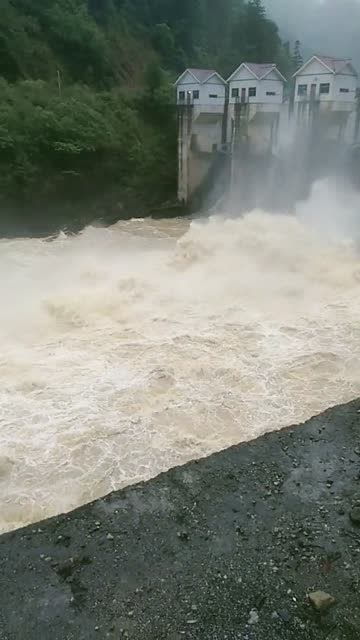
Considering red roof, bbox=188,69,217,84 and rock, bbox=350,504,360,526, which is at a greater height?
red roof, bbox=188,69,217,84

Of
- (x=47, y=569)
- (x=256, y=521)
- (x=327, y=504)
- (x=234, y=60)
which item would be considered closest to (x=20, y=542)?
(x=47, y=569)

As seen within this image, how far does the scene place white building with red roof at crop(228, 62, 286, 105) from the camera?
76.4 ft

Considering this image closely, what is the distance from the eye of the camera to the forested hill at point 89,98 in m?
22.1

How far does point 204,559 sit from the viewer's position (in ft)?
20.8

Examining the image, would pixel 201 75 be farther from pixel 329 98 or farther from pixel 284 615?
pixel 284 615

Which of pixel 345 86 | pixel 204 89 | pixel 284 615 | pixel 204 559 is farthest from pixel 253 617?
pixel 204 89

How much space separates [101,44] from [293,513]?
31.4m

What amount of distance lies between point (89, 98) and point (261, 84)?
323 inches

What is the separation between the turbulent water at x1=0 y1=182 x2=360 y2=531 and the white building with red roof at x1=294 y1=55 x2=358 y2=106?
8083 mm

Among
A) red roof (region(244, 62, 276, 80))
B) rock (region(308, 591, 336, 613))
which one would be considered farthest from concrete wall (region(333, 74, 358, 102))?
rock (region(308, 591, 336, 613))

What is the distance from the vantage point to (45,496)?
286 inches

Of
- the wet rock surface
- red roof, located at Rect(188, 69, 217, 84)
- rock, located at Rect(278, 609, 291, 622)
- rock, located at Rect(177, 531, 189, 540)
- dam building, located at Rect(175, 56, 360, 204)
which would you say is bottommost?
rock, located at Rect(177, 531, 189, 540)

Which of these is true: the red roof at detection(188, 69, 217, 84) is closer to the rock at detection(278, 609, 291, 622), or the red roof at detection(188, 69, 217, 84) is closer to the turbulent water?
the turbulent water

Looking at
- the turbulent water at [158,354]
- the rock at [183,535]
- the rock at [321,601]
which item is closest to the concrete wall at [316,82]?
the turbulent water at [158,354]
